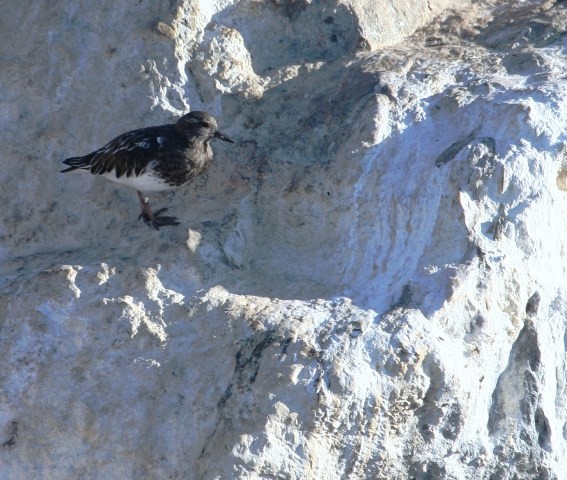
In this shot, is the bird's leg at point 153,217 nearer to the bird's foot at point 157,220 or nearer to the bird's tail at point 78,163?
the bird's foot at point 157,220

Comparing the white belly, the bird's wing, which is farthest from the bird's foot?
the bird's wing

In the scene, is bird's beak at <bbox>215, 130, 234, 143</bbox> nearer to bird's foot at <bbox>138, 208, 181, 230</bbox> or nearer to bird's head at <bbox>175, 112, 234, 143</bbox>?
bird's head at <bbox>175, 112, 234, 143</bbox>

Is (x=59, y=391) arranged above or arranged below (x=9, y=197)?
below

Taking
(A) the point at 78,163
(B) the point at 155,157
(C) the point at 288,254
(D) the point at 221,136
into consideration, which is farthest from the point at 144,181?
(C) the point at 288,254

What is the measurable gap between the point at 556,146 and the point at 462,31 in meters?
2.08

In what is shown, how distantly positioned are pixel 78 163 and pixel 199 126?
879mm

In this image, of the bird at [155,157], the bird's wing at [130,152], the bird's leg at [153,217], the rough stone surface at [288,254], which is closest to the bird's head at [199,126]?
the bird at [155,157]

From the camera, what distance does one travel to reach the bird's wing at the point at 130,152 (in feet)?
21.3

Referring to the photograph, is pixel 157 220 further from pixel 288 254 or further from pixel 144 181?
pixel 288 254

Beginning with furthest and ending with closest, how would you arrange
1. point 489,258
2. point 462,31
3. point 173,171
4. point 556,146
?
point 462,31 < point 173,171 < point 556,146 < point 489,258

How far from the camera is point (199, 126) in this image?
659 cm

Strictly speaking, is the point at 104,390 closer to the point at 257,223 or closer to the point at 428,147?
the point at 257,223

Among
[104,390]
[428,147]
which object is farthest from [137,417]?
[428,147]

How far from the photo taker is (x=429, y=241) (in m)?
5.86
